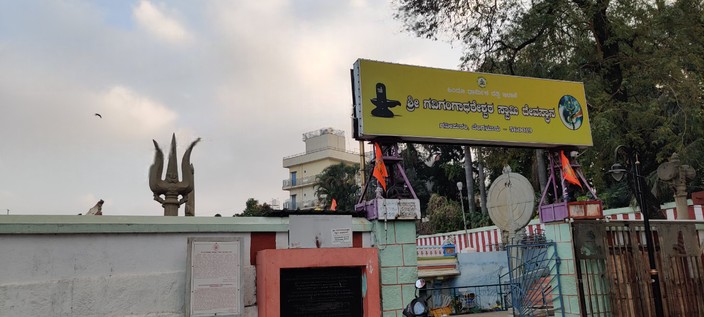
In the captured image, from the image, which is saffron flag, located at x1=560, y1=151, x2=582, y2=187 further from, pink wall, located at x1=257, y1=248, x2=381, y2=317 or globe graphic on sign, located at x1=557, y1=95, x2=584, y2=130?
pink wall, located at x1=257, y1=248, x2=381, y2=317

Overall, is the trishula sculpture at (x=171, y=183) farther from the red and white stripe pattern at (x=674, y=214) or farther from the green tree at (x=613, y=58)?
the red and white stripe pattern at (x=674, y=214)

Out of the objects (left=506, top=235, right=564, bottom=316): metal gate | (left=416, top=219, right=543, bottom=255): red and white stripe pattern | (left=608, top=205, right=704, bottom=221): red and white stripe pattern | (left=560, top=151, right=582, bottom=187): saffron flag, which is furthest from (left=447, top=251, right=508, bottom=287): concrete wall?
(left=560, top=151, right=582, bottom=187): saffron flag

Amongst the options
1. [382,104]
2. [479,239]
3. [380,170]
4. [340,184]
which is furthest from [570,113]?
[340,184]

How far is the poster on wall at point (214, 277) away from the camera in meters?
6.66

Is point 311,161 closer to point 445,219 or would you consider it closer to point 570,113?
point 445,219

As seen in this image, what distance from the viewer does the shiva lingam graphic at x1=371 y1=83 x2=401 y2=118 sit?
28.2 feet

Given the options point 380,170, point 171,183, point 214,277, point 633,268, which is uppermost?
point 171,183

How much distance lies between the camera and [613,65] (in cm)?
1616

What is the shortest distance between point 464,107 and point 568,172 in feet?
9.33

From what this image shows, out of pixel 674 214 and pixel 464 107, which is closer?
pixel 464 107

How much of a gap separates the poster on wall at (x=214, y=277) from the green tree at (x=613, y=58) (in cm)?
1110

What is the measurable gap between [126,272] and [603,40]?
52.2ft

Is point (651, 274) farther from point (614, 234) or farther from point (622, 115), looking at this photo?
point (622, 115)

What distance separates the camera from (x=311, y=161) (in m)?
65.1
